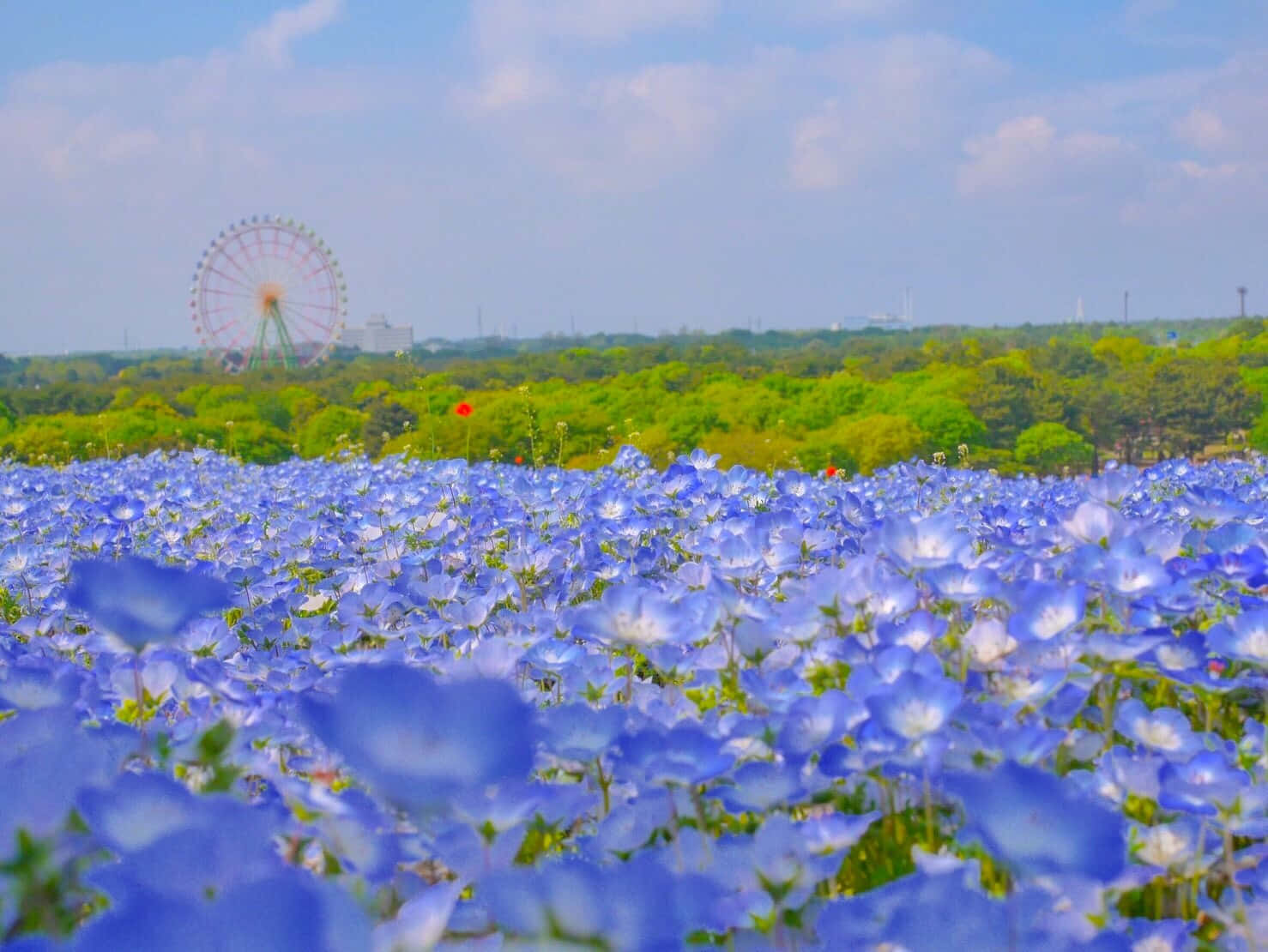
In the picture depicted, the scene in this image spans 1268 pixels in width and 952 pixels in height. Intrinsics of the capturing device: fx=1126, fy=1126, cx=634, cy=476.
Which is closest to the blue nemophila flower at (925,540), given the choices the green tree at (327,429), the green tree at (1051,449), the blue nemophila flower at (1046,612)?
the blue nemophila flower at (1046,612)

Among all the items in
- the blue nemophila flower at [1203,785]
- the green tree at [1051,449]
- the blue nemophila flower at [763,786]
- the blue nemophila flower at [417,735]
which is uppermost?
the blue nemophila flower at [417,735]

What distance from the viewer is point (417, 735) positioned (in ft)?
2.30

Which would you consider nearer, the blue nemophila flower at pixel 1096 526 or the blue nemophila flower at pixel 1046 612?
the blue nemophila flower at pixel 1046 612

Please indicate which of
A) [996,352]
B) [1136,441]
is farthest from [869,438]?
[996,352]

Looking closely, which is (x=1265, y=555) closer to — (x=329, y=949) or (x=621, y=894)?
(x=621, y=894)

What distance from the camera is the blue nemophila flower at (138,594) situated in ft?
3.18

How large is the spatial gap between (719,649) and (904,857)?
375mm

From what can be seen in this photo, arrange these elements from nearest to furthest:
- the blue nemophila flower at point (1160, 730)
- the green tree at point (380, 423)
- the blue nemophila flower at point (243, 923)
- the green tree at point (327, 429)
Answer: the blue nemophila flower at point (243, 923), the blue nemophila flower at point (1160, 730), the green tree at point (380, 423), the green tree at point (327, 429)

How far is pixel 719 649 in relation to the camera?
139cm

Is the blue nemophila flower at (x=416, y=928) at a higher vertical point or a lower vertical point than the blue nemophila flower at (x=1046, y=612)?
lower

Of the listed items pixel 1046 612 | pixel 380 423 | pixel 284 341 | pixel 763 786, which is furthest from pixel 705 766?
pixel 284 341

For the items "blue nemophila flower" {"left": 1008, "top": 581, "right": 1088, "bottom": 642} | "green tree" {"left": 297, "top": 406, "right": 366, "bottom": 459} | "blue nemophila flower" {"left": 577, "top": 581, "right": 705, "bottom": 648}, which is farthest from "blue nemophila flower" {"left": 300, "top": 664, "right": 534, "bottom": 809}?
"green tree" {"left": 297, "top": 406, "right": 366, "bottom": 459}

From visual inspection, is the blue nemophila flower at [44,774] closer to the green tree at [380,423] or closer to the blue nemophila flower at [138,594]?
the blue nemophila flower at [138,594]

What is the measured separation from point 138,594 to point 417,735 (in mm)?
406
